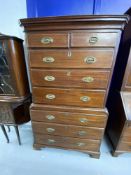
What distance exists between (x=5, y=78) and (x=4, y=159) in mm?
1013

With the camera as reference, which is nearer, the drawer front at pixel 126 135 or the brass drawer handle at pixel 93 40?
the brass drawer handle at pixel 93 40

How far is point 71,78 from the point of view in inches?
48.1

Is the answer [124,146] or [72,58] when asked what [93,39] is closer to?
[72,58]

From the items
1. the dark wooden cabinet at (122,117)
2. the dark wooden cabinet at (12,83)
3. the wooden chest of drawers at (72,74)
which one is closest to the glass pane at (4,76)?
the dark wooden cabinet at (12,83)

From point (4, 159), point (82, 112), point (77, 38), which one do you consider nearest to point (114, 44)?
point (77, 38)

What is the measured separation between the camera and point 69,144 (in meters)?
1.57

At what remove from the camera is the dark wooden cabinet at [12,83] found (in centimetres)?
129

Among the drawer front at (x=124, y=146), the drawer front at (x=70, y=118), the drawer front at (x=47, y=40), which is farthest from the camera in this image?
the drawer front at (x=124, y=146)

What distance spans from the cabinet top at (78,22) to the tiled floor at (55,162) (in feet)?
4.92

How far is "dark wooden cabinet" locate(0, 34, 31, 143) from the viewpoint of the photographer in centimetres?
129

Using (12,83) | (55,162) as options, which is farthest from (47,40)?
(55,162)

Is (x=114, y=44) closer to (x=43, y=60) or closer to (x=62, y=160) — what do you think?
(x=43, y=60)

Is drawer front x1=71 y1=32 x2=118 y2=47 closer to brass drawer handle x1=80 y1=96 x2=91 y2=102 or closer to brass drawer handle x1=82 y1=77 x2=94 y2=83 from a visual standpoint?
brass drawer handle x1=82 y1=77 x2=94 y2=83

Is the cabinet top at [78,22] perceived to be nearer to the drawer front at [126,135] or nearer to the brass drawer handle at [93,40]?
the brass drawer handle at [93,40]
